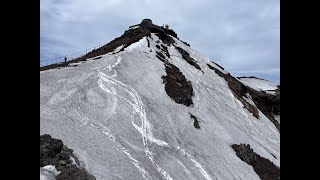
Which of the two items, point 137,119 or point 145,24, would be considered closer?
point 137,119

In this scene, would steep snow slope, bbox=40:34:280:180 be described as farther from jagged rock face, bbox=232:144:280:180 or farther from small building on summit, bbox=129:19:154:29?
small building on summit, bbox=129:19:154:29

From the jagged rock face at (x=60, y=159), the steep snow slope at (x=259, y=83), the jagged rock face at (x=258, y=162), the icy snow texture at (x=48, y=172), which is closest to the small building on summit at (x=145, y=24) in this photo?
the steep snow slope at (x=259, y=83)

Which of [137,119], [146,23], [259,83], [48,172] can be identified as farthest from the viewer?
[259,83]

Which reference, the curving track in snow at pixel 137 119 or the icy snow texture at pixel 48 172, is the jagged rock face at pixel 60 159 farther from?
the curving track in snow at pixel 137 119

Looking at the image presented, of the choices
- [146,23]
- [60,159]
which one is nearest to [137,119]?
[60,159]

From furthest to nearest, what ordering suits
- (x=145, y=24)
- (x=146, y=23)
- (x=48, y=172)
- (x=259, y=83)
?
1. (x=259, y=83)
2. (x=146, y=23)
3. (x=145, y=24)
4. (x=48, y=172)

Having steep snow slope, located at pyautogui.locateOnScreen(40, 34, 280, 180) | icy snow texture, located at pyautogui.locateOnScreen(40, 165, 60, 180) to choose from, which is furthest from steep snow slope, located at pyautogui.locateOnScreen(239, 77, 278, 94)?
icy snow texture, located at pyautogui.locateOnScreen(40, 165, 60, 180)

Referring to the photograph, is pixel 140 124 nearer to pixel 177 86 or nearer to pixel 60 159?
pixel 60 159

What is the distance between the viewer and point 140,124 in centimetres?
2741

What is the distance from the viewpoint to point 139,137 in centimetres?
2552

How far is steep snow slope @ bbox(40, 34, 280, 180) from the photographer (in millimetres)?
21766

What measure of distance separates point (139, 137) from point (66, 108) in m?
6.28
